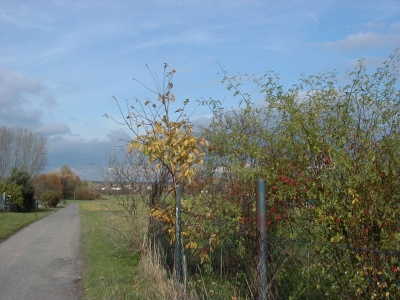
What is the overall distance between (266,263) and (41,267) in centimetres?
790

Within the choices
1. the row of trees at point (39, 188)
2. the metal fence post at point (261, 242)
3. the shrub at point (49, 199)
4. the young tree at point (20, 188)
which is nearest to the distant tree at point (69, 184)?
the row of trees at point (39, 188)

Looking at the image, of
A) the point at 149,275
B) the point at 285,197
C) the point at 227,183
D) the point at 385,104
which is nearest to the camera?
the point at 385,104

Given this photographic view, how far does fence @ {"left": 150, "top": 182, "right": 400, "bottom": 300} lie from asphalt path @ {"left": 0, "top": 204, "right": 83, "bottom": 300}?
117 inches

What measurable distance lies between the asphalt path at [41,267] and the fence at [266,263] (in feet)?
9.75

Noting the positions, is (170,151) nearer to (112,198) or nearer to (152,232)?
(152,232)

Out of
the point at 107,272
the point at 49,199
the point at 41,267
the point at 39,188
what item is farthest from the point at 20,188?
the point at 107,272

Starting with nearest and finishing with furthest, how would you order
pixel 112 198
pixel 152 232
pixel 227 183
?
1. pixel 227 183
2. pixel 152 232
3. pixel 112 198

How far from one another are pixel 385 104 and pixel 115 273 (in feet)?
21.1

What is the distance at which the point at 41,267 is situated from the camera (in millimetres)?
11328

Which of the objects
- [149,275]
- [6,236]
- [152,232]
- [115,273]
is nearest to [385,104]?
[149,275]

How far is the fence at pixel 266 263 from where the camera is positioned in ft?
13.9

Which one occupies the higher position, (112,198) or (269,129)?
(269,129)

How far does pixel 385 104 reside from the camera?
4.81 m

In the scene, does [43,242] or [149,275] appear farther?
[43,242]
